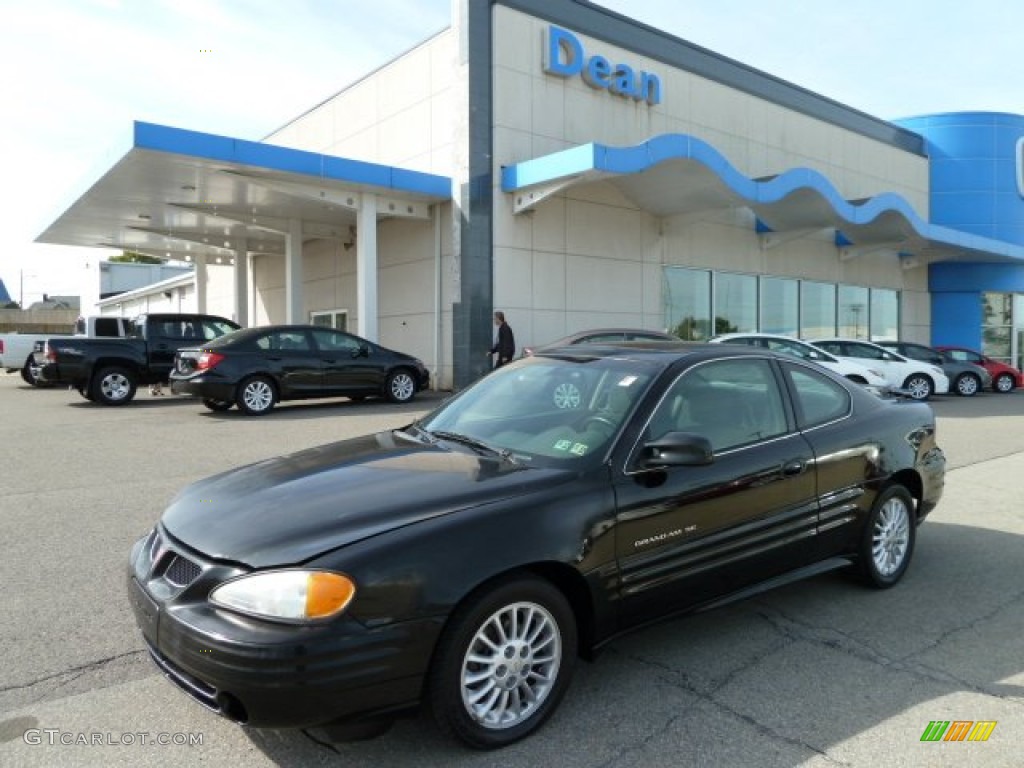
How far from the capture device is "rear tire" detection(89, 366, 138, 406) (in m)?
13.8

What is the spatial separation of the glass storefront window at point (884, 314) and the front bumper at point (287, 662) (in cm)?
2892

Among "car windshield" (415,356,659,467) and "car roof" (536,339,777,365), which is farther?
"car roof" (536,339,777,365)

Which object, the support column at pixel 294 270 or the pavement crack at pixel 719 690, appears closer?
the pavement crack at pixel 719 690

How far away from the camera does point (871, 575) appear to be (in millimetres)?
4367

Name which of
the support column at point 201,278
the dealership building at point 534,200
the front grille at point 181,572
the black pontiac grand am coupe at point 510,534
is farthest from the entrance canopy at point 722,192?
the support column at point 201,278

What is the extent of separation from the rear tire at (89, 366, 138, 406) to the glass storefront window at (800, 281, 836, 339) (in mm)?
19926

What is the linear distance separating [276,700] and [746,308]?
2230 centimetres

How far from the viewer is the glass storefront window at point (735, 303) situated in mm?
22266

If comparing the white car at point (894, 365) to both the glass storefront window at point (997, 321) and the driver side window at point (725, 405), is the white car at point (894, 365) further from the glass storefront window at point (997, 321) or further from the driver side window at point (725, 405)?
the driver side window at point (725, 405)

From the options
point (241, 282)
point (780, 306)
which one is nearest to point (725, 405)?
point (780, 306)

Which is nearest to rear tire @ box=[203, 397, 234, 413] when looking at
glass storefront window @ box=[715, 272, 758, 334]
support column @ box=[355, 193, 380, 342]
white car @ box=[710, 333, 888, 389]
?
support column @ box=[355, 193, 380, 342]

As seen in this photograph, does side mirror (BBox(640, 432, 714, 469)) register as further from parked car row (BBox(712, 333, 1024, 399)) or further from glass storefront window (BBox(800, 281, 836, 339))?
glass storefront window (BBox(800, 281, 836, 339))

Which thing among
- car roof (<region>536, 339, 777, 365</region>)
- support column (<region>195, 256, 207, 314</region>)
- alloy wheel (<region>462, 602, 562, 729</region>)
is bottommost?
alloy wheel (<region>462, 602, 562, 729</region>)

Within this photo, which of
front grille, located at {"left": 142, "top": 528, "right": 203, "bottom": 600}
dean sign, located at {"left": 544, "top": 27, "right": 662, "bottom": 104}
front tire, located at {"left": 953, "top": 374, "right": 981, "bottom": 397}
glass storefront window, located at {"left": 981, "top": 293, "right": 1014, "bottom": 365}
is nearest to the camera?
front grille, located at {"left": 142, "top": 528, "right": 203, "bottom": 600}
